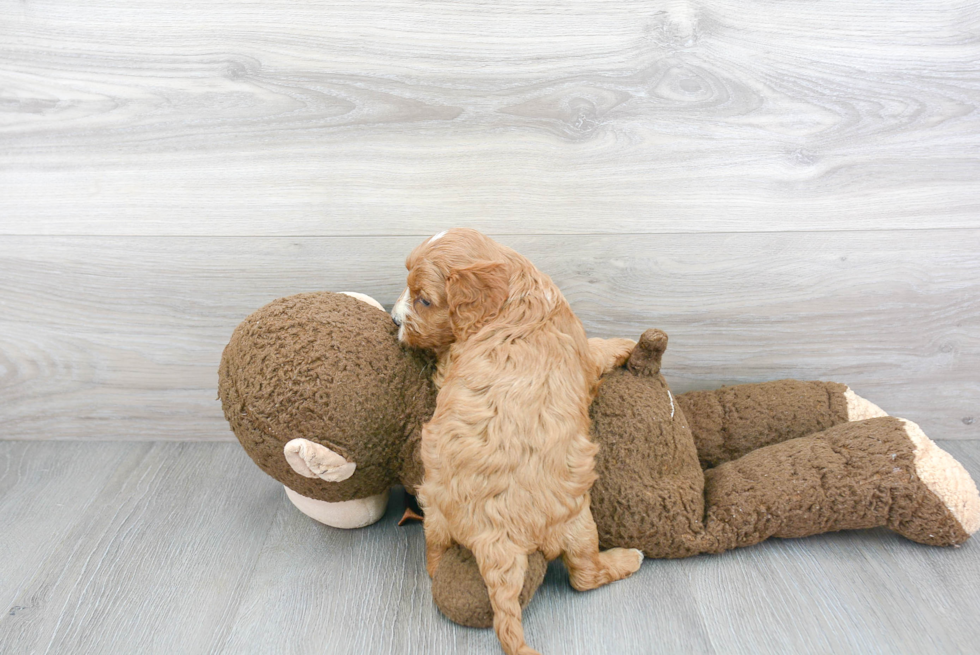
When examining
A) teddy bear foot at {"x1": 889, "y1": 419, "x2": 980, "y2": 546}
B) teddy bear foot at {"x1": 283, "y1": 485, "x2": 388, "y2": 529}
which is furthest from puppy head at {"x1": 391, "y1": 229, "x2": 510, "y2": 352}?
teddy bear foot at {"x1": 889, "y1": 419, "x2": 980, "y2": 546}

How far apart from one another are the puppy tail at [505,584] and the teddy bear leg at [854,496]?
0.98ft

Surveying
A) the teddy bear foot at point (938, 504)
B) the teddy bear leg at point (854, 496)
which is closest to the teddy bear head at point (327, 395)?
the teddy bear leg at point (854, 496)

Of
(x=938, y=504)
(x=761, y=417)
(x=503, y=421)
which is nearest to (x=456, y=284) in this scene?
(x=503, y=421)

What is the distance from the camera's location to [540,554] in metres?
0.81

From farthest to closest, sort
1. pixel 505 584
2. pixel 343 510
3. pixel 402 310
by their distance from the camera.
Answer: pixel 343 510, pixel 402 310, pixel 505 584

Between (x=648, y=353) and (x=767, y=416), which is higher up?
(x=648, y=353)

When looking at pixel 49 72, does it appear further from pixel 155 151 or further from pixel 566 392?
pixel 566 392

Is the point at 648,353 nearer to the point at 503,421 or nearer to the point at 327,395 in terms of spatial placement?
the point at 503,421

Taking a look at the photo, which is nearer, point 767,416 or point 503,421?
point 503,421

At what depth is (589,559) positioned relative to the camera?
2.78 feet

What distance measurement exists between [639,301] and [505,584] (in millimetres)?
567

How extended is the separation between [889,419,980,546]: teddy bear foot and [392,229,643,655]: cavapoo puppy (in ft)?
1.37

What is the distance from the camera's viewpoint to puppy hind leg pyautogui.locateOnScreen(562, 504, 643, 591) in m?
0.83

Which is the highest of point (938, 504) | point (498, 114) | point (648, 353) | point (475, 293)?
point (498, 114)
